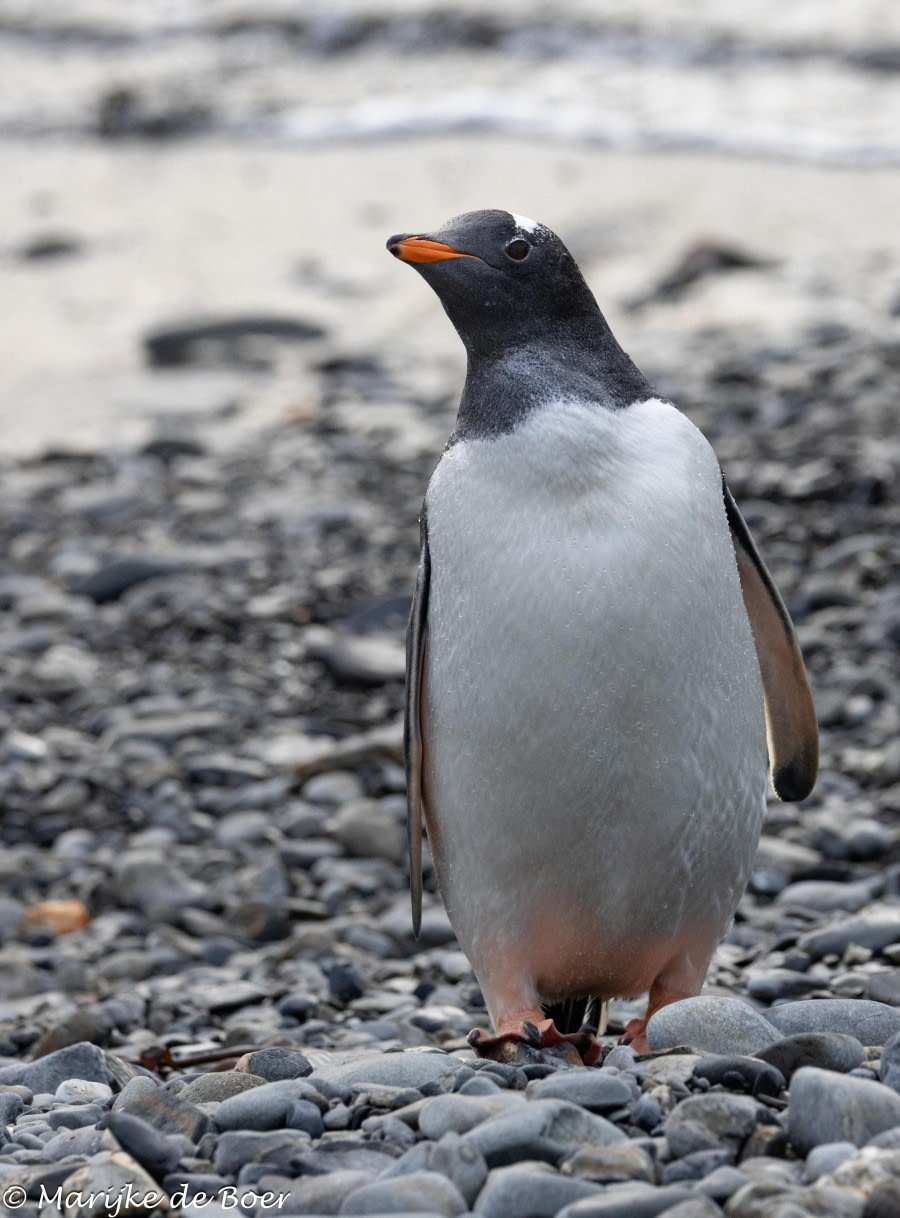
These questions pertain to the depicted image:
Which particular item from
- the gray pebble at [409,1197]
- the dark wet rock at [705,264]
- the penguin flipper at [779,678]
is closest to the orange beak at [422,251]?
the penguin flipper at [779,678]

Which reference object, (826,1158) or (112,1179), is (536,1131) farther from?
(112,1179)

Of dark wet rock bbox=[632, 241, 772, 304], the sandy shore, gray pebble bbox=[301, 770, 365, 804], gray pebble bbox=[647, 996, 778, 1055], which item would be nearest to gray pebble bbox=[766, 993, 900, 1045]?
gray pebble bbox=[647, 996, 778, 1055]

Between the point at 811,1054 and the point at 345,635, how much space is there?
480 centimetres

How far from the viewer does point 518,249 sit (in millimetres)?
3537

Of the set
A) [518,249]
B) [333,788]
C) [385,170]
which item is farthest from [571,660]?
[385,170]

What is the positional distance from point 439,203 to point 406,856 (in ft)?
35.0

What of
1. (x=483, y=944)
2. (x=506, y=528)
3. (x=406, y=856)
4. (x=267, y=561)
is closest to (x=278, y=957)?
(x=406, y=856)

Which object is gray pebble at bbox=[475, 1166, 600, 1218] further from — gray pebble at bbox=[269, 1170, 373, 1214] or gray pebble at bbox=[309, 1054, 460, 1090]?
gray pebble at bbox=[309, 1054, 460, 1090]

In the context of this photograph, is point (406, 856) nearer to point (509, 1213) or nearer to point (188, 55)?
point (509, 1213)

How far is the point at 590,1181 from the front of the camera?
2479mm

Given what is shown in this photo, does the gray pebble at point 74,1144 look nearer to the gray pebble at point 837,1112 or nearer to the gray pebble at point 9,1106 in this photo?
the gray pebble at point 9,1106

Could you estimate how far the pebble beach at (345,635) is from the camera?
8.84 feet

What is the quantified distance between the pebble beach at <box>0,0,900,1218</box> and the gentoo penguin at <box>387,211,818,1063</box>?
11.7 inches

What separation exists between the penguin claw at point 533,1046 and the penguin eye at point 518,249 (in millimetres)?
1476
